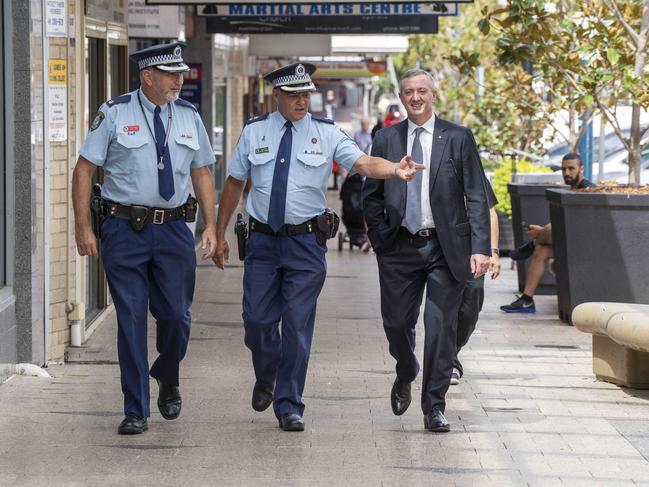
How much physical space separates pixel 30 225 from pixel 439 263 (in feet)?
9.66

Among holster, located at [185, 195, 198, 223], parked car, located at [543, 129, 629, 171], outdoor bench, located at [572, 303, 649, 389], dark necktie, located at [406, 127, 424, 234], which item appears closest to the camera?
dark necktie, located at [406, 127, 424, 234]

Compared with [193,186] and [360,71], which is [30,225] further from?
[360,71]

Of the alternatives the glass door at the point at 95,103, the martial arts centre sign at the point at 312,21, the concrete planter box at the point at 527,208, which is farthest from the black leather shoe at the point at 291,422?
the martial arts centre sign at the point at 312,21

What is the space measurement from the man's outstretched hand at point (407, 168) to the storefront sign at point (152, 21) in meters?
7.84

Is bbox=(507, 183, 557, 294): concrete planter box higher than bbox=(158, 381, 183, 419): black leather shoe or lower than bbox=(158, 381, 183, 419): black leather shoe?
higher

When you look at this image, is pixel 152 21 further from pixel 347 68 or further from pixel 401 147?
pixel 347 68

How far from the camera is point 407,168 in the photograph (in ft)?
23.1

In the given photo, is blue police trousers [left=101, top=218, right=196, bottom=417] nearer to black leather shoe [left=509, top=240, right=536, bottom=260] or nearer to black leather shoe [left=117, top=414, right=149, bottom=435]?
black leather shoe [left=117, top=414, right=149, bottom=435]

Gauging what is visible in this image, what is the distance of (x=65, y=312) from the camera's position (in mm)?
10000

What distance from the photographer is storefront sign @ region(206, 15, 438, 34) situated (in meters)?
17.2

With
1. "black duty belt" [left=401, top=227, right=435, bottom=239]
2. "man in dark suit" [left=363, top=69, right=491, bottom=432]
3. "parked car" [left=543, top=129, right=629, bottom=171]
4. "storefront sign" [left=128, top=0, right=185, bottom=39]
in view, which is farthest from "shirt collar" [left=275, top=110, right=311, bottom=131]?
"parked car" [left=543, top=129, right=629, bottom=171]

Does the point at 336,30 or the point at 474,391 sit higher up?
the point at 336,30

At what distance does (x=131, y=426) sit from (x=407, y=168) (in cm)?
188

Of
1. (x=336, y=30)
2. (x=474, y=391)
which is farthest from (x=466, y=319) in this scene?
(x=336, y=30)
